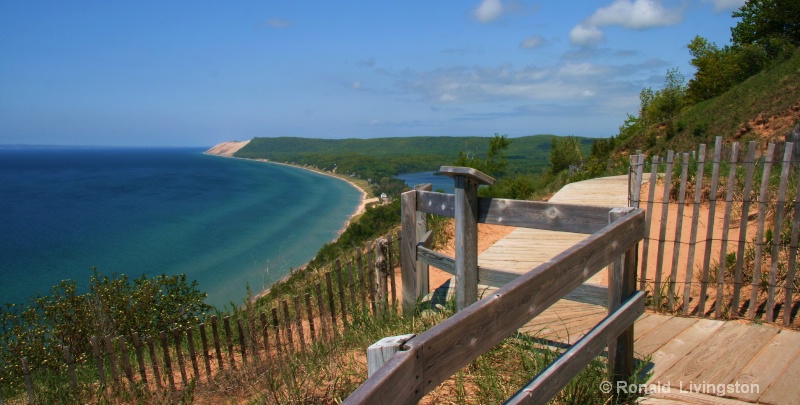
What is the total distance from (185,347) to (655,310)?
6366 millimetres

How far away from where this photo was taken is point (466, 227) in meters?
4.25

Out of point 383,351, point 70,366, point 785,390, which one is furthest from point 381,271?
point 383,351

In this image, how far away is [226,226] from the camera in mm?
71750

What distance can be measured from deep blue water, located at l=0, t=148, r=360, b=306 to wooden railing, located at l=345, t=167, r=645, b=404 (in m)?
14.0

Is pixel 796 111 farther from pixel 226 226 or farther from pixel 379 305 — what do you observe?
pixel 226 226

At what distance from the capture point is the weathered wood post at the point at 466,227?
404 centimetres

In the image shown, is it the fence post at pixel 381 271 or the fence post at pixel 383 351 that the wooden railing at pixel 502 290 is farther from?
the fence post at pixel 381 271

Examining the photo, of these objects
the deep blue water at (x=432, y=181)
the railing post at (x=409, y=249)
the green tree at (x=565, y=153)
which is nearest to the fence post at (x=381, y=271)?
the railing post at (x=409, y=249)

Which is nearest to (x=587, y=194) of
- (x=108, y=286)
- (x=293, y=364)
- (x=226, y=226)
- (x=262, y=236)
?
(x=293, y=364)

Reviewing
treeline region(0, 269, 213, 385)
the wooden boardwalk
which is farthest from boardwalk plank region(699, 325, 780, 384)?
treeline region(0, 269, 213, 385)

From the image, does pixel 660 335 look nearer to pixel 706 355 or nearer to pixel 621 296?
pixel 706 355

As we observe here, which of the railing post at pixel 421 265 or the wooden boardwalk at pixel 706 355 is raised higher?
the railing post at pixel 421 265

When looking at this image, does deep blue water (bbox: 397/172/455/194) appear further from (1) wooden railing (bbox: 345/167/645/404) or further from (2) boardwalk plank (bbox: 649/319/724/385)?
(2) boardwalk plank (bbox: 649/319/724/385)

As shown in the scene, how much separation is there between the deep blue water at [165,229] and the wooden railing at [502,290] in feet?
46.1
